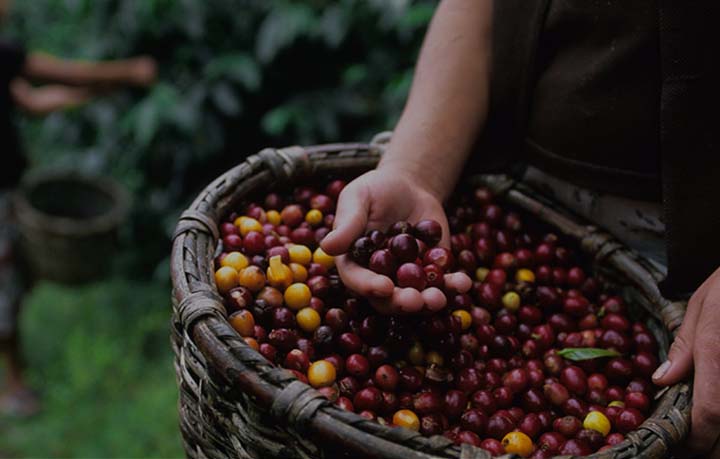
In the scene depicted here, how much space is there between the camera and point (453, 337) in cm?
166

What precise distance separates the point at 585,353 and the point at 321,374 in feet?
2.10

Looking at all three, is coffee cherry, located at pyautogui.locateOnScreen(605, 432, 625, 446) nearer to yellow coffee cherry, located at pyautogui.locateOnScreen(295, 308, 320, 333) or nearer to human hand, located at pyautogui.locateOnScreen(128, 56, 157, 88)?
yellow coffee cherry, located at pyautogui.locateOnScreen(295, 308, 320, 333)

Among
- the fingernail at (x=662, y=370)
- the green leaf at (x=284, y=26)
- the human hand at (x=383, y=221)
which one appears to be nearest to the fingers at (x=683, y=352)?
the fingernail at (x=662, y=370)

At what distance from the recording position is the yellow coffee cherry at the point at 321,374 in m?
1.52

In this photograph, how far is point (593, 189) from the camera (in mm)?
1896

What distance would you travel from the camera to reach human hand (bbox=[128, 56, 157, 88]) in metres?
4.03

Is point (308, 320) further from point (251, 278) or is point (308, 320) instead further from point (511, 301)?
point (511, 301)

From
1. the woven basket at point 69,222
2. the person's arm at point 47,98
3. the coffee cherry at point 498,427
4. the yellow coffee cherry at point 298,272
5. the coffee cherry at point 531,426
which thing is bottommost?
the woven basket at point 69,222

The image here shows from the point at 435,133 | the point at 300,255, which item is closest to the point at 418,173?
the point at 435,133

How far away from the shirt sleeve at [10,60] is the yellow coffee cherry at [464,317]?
10.3 feet

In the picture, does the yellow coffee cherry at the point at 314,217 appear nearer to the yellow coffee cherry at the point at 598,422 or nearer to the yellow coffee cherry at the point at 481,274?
the yellow coffee cherry at the point at 481,274

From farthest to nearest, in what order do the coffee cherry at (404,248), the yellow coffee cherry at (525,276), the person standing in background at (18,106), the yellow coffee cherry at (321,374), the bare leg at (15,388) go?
the person standing in background at (18,106) → the bare leg at (15,388) → the yellow coffee cherry at (525,276) → the coffee cherry at (404,248) → the yellow coffee cherry at (321,374)

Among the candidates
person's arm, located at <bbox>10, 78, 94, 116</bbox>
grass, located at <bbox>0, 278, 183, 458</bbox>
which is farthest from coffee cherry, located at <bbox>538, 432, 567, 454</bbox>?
person's arm, located at <bbox>10, 78, 94, 116</bbox>

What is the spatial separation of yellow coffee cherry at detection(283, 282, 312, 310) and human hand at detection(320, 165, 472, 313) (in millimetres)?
93
